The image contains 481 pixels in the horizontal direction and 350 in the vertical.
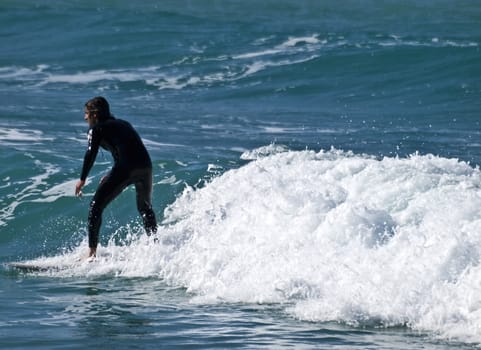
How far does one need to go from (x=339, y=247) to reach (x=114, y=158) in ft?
8.49

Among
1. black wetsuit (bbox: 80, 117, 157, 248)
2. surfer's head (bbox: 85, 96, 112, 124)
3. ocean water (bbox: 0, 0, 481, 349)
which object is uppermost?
surfer's head (bbox: 85, 96, 112, 124)

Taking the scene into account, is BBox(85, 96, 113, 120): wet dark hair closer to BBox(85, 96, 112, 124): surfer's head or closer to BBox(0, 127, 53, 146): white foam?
BBox(85, 96, 112, 124): surfer's head

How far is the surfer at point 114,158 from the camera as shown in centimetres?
1074

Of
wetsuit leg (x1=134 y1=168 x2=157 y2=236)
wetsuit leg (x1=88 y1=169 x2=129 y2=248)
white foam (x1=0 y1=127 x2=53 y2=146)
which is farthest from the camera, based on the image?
white foam (x1=0 y1=127 x2=53 y2=146)

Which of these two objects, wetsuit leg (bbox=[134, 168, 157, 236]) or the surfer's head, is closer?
the surfer's head

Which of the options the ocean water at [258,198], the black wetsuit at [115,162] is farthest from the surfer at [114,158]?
the ocean water at [258,198]

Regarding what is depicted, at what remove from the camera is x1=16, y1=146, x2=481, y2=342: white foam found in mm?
8102

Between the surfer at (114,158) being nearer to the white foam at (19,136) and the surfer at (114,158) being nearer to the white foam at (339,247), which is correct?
the white foam at (339,247)

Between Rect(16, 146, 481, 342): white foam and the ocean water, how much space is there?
0.8 inches

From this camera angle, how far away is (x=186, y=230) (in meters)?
11.1

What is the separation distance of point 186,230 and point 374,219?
86.6 inches

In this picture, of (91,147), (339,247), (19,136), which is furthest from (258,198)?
(19,136)

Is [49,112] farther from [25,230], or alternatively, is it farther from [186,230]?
[186,230]

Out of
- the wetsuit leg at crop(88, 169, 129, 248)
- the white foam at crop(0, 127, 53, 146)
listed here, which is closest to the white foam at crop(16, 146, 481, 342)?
the wetsuit leg at crop(88, 169, 129, 248)
